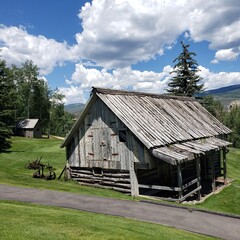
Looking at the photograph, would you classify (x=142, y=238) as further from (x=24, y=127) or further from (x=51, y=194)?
(x=24, y=127)

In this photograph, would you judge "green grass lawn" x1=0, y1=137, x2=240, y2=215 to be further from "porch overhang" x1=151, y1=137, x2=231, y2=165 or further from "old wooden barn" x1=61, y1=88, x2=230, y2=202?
"porch overhang" x1=151, y1=137, x2=231, y2=165

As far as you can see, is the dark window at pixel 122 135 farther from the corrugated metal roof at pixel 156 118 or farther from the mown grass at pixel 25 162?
the mown grass at pixel 25 162

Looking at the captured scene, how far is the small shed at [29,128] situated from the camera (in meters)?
71.8

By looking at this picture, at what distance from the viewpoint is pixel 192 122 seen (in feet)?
90.9

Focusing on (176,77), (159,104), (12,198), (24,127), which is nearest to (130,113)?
(159,104)

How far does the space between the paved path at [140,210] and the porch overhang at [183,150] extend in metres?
3.07

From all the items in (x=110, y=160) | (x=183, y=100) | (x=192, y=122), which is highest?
(x=183, y=100)

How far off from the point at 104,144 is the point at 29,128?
173 feet

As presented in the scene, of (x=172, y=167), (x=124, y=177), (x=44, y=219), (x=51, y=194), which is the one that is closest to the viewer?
(x=44, y=219)

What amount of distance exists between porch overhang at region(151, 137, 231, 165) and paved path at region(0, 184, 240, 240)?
121 inches

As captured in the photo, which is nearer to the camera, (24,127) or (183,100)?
(183,100)

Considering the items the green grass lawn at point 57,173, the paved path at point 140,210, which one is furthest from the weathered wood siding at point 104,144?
the paved path at point 140,210

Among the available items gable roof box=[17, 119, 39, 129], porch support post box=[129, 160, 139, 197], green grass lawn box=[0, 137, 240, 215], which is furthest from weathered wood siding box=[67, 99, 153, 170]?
gable roof box=[17, 119, 39, 129]

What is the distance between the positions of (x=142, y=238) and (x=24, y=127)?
2590 inches
